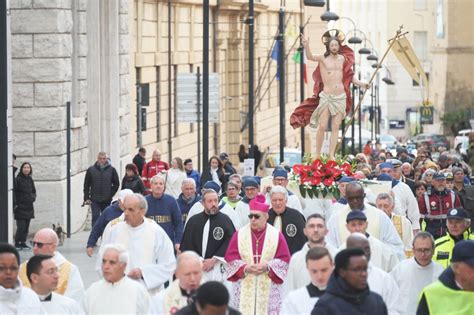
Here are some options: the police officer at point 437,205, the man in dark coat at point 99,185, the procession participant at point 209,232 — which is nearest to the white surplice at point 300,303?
the procession participant at point 209,232

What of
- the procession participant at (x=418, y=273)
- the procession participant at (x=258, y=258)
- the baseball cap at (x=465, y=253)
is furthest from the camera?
the procession participant at (x=258, y=258)

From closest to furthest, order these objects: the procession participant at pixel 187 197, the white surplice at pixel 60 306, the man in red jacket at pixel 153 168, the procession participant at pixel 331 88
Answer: the white surplice at pixel 60 306 < the procession participant at pixel 187 197 < the procession participant at pixel 331 88 < the man in red jacket at pixel 153 168

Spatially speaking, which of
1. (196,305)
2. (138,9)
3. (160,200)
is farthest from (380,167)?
(138,9)

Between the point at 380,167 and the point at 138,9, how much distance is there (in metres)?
19.6

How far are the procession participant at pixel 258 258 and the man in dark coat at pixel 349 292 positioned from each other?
596 cm

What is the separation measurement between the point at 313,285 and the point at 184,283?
0.97m

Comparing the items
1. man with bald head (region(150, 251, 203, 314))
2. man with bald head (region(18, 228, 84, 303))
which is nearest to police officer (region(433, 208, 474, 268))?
man with bald head (region(18, 228, 84, 303))

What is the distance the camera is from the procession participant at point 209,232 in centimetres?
2073

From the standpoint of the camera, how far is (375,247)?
1752cm

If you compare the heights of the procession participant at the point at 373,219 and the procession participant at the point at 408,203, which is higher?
the procession participant at the point at 373,219

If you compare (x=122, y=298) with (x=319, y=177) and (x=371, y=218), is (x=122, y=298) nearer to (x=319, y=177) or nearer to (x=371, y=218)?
(x=371, y=218)

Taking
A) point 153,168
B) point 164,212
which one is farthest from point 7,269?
point 153,168

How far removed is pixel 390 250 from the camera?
17.8 m

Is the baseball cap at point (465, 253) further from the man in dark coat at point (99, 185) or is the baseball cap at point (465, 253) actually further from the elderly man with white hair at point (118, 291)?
the man in dark coat at point (99, 185)
